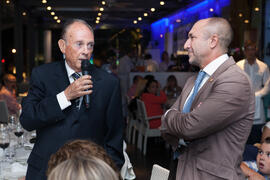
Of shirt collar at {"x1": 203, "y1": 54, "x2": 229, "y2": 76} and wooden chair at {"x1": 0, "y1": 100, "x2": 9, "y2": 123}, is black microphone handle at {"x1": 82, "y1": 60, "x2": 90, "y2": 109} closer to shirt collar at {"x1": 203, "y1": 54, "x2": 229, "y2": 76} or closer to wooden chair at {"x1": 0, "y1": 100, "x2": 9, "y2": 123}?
shirt collar at {"x1": 203, "y1": 54, "x2": 229, "y2": 76}

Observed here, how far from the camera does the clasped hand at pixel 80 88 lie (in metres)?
1.70

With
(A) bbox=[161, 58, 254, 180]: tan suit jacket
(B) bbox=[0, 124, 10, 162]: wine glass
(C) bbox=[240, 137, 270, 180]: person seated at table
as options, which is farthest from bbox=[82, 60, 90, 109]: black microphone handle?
(B) bbox=[0, 124, 10, 162]: wine glass

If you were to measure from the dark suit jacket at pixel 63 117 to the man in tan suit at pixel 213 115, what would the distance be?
1.09 feet

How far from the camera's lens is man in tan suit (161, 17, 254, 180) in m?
1.91

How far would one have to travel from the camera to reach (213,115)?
1899 mm

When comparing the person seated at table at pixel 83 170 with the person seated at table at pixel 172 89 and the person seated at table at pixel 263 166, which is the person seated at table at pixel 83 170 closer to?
the person seated at table at pixel 263 166

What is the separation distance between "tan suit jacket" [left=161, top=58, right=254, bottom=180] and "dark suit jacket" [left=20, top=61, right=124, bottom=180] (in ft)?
1.10

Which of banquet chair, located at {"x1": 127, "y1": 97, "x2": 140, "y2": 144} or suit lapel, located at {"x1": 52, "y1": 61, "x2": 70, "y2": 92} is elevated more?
suit lapel, located at {"x1": 52, "y1": 61, "x2": 70, "y2": 92}

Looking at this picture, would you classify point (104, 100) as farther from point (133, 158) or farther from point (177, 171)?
point (133, 158)

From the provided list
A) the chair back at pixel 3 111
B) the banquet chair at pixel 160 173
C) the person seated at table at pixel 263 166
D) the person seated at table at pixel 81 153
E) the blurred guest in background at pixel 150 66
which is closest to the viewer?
the person seated at table at pixel 81 153

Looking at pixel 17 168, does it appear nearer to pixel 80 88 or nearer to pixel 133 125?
pixel 80 88

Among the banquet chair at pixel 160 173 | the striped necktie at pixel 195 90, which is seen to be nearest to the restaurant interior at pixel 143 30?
the banquet chair at pixel 160 173

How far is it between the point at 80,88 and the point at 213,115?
25.2 inches

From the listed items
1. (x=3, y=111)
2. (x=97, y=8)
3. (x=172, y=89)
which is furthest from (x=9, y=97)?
(x=97, y=8)
